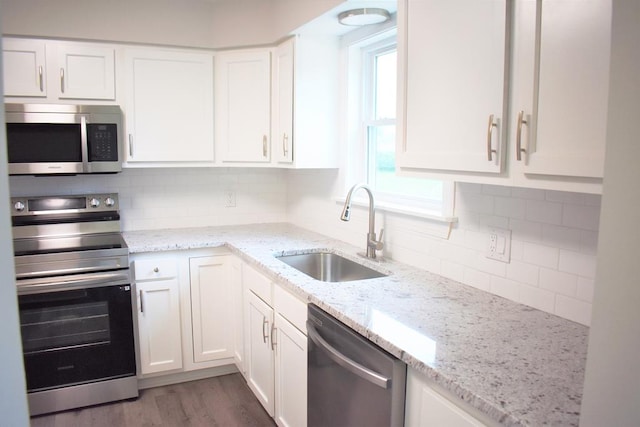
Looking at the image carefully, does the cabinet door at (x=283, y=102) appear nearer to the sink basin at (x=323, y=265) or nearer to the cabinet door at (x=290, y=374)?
the sink basin at (x=323, y=265)

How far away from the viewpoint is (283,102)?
306 centimetres

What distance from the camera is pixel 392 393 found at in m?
1.42

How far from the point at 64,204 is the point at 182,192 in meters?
0.75

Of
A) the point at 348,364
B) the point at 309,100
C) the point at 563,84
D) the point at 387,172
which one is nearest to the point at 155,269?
the point at 309,100

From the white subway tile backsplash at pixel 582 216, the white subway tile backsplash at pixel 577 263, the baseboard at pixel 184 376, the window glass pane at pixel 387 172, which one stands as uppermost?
the window glass pane at pixel 387 172

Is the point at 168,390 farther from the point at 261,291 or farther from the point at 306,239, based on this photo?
the point at 306,239

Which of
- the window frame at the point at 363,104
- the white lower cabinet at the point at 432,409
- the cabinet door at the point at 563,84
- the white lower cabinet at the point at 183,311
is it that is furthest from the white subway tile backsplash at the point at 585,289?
the white lower cabinet at the point at 183,311

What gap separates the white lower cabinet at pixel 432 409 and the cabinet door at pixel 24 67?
2630 millimetres

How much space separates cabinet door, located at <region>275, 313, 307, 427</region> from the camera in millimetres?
2086

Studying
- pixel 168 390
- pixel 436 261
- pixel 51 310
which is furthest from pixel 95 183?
pixel 436 261

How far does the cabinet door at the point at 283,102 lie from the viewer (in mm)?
2979

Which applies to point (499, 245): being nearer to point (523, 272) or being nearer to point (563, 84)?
point (523, 272)

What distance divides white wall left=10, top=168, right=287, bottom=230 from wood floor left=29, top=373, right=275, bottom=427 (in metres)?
1.12

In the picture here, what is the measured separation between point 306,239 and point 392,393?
1.72 metres
